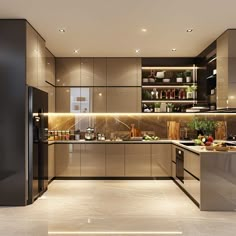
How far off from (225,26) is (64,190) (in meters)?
3.88

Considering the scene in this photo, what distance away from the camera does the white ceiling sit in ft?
13.7

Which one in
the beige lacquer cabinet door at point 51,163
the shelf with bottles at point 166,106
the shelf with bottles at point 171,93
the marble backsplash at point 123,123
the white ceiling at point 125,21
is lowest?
the beige lacquer cabinet door at point 51,163

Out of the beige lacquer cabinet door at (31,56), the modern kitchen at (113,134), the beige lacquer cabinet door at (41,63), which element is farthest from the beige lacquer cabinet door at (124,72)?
the beige lacquer cabinet door at (31,56)

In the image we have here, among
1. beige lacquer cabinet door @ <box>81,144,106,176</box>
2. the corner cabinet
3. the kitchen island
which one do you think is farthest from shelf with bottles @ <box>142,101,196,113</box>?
beige lacquer cabinet door @ <box>81,144,106,176</box>

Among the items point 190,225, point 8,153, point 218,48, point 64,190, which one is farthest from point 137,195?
point 218,48

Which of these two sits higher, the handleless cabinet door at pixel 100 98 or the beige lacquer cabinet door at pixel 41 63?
the beige lacquer cabinet door at pixel 41 63

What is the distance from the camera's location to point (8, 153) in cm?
484

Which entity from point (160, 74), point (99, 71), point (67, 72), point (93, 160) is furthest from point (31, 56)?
point (160, 74)

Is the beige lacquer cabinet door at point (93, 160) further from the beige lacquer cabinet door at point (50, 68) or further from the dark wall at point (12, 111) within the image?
the dark wall at point (12, 111)

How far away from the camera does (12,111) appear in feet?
15.8

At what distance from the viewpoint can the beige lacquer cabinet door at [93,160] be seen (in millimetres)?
7227

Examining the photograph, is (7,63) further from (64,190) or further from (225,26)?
(225,26)

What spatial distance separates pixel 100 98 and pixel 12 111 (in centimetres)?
297

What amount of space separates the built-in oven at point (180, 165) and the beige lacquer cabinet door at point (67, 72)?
8.99ft
